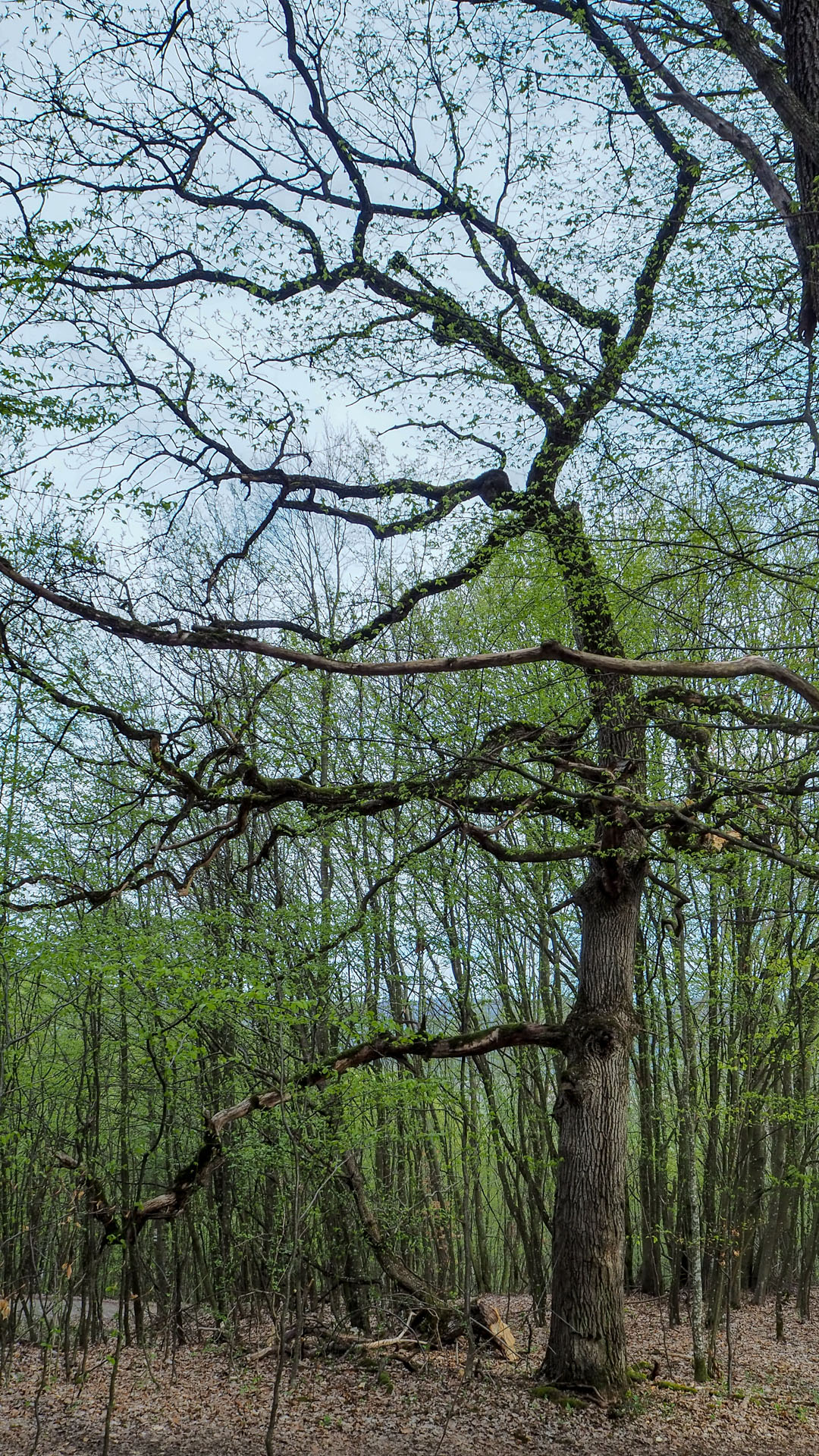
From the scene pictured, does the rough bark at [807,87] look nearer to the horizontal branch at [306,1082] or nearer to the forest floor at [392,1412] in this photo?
the horizontal branch at [306,1082]

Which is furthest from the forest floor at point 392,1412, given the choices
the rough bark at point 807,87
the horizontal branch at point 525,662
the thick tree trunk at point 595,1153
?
the rough bark at point 807,87

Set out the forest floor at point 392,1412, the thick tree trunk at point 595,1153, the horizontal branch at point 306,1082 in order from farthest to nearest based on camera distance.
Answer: the thick tree trunk at point 595,1153 < the forest floor at point 392,1412 < the horizontal branch at point 306,1082

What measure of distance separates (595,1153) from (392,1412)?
237 cm

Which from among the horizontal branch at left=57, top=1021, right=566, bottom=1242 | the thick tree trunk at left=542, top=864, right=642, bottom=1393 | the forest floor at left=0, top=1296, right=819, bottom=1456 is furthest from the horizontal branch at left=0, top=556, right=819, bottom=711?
the forest floor at left=0, top=1296, right=819, bottom=1456

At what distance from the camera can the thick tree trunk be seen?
6.66 m

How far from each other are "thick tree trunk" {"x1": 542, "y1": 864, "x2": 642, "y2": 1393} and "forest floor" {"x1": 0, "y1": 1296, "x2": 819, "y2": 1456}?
41cm

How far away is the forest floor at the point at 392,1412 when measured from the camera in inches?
240

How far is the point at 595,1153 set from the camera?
696cm

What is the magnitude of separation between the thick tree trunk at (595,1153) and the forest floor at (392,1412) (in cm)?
41

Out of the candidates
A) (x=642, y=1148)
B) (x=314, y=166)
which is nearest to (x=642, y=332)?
(x=314, y=166)

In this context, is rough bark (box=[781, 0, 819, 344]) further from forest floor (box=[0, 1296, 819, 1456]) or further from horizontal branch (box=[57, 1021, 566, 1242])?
forest floor (box=[0, 1296, 819, 1456])

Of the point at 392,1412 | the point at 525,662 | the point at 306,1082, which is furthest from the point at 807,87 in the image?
the point at 392,1412

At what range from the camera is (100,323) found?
18.9 ft

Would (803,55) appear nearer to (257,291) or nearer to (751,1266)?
(257,291)
